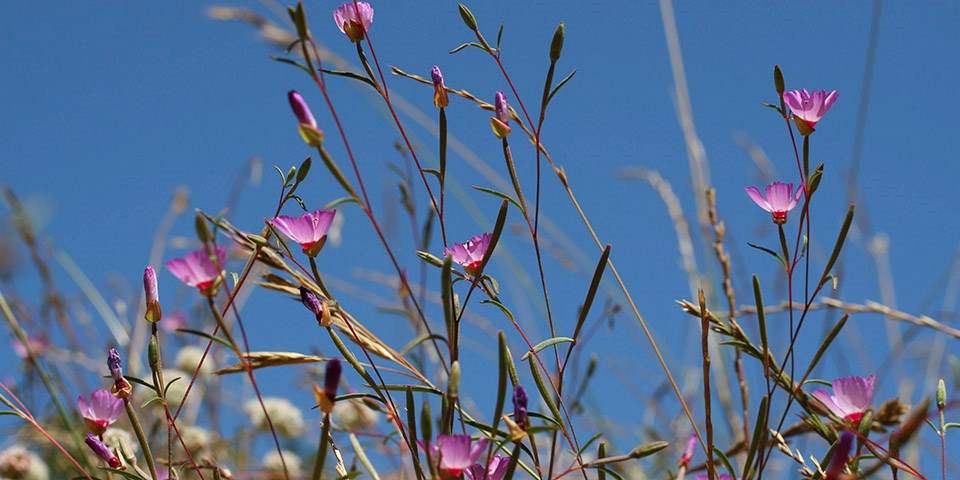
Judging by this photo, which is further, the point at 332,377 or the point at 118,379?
the point at 118,379

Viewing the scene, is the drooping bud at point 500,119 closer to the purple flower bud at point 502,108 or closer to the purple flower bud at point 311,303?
the purple flower bud at point 502,108

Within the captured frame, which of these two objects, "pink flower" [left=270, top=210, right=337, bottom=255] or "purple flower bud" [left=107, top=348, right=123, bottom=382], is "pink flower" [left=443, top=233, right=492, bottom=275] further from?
"purple flower bud" [left=107, top=348, right=123, bottom=382]

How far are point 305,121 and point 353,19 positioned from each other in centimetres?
18

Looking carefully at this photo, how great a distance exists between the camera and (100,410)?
62cm

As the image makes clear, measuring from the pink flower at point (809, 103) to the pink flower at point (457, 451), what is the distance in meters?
0.35

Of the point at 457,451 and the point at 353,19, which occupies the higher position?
the point at 353,19

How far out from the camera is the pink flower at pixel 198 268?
0.48 meters

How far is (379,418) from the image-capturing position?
5.23 feet

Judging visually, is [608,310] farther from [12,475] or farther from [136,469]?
[12,475]

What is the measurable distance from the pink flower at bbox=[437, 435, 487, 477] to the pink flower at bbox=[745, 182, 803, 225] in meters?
0.31

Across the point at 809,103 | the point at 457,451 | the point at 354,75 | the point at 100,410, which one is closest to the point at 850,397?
the point at 809,103

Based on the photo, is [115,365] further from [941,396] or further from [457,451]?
[941,396]

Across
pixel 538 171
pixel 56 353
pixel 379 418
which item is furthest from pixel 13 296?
pixel 538 171

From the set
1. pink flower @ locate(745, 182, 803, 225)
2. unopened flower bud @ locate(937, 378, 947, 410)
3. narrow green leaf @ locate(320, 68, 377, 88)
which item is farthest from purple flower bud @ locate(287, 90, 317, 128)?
unopened flower bud @ locate(937, 378, 947, 410)
